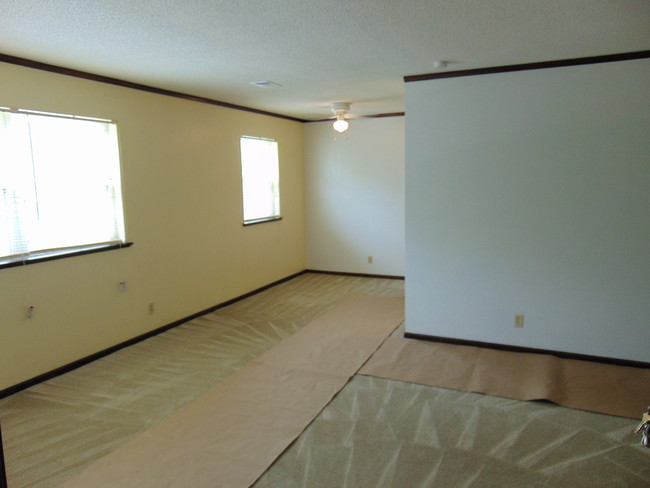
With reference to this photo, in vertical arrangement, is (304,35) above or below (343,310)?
above

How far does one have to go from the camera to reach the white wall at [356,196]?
6.72 metres

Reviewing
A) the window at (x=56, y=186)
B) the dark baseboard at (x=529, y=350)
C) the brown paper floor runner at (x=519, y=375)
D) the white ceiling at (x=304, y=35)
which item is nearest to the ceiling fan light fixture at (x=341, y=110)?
the white ceiling at (x=304, y=35)

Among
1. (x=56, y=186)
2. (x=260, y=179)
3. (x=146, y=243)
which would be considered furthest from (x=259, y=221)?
(x=56, y=186)

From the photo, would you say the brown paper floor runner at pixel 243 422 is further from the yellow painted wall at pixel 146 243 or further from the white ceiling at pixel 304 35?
the white ceiling at pixel 304 35

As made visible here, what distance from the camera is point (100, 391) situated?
339cm

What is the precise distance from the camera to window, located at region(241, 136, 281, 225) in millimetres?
6004

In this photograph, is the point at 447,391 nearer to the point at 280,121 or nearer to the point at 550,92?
the point at 550,92

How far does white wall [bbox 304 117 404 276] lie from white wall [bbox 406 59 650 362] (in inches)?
99.1

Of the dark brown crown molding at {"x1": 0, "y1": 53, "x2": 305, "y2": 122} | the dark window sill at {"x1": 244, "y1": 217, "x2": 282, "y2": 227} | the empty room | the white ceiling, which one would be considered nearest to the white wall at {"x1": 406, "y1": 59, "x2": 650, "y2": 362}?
the empty room

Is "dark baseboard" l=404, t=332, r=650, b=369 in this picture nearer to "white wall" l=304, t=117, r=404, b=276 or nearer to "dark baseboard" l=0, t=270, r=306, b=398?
"dark baseboard" l=0, t=270, r=306, b=398

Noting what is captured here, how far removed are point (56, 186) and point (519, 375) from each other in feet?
12.7

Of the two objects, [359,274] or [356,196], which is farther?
[359,274]

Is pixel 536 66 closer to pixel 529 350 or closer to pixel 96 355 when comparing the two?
pixel 529 350

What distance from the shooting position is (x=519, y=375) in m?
3.54
